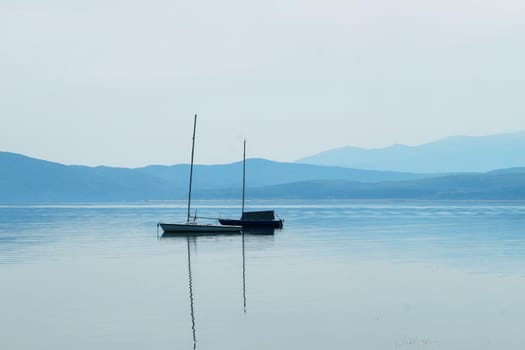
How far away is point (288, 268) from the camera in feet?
180

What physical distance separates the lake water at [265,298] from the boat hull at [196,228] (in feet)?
85.3

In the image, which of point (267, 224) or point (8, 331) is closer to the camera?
point (8, 331)

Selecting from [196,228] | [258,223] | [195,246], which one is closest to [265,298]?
[195,246]

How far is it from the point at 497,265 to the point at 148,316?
100 ft

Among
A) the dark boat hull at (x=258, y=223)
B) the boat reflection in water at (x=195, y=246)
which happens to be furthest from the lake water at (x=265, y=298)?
the dark boat hull at (x=258, y=223)

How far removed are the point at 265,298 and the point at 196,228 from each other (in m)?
61.1

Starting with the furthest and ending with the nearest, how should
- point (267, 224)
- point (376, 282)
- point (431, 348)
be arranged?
point (267, 224) < point (376, 282) < point (431, 348)

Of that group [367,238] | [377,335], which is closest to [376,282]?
[377,335]

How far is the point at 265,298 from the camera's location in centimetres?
3953

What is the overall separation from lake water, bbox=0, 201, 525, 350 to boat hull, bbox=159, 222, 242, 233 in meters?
26.0

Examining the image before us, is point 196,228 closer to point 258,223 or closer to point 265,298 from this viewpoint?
point 258,223

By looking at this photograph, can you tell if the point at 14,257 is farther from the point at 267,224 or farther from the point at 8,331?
the point at 267,224

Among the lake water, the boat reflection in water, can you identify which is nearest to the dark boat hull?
the boat reflection in water

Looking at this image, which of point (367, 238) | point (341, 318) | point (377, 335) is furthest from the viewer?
point (367, 238)
